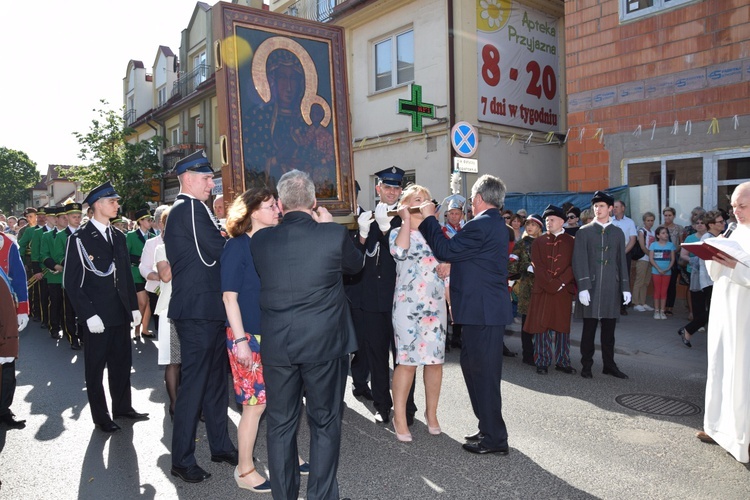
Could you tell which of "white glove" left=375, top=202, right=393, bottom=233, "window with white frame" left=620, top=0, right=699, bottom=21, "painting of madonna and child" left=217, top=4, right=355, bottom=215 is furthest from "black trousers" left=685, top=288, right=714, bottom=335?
"window with white frame" left=620, top=0, right=699, bottom=21

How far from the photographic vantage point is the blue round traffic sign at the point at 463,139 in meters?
9.62

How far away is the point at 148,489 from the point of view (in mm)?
3879

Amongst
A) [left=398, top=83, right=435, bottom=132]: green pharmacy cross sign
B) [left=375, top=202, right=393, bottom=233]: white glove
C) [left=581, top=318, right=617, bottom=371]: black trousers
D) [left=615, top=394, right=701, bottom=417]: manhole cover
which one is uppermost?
[left=398, top=83, right=435, bottom=132]: green pharmacy cross sign

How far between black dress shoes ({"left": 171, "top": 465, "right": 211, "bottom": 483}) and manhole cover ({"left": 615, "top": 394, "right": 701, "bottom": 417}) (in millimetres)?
3744

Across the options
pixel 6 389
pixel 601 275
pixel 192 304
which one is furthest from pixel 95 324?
pixel 601 275

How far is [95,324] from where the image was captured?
4.89 metres

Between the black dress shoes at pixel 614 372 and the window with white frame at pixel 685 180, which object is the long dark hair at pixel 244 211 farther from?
the window with white frame at pixel 685 180

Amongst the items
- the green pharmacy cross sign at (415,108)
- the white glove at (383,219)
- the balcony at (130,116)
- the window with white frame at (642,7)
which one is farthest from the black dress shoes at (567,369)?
the balcony at (130,116)

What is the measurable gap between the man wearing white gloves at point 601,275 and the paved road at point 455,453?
48 centimetres

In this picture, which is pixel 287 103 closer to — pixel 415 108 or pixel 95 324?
pixel 95 324

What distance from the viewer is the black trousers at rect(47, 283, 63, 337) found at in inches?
377

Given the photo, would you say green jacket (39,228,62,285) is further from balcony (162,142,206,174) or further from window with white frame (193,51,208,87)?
window with white frame (193,51,208,87)

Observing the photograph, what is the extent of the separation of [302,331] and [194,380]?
4.09 ft

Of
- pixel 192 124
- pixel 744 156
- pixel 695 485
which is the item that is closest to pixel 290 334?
pixel 695 485
